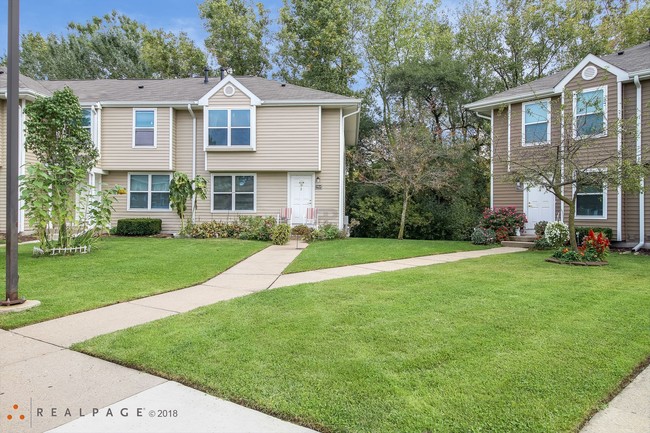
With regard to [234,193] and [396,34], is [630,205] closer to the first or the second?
[234,193]

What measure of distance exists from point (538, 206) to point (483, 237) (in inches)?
96.4

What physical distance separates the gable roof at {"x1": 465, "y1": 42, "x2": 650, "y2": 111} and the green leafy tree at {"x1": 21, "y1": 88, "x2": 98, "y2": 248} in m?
12.5

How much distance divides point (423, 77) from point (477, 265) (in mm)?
13510

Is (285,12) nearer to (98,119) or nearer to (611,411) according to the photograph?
(98,119)

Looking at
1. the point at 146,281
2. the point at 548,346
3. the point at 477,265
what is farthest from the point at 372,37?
the point at 548,346

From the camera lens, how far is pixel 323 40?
23.6m

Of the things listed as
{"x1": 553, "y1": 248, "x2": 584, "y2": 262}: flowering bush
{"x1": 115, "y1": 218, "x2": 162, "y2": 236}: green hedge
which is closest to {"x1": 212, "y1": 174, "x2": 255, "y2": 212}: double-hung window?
{"x1": 115, "y1": 218, "x2": 162, "y2": 236}: green hedge

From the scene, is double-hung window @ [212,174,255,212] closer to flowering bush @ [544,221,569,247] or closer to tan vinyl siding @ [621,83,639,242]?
flowering bush @ [544,221,569,247]

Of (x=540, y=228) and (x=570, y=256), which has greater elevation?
(x=540, y=228)

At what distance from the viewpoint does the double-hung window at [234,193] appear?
51.1ft

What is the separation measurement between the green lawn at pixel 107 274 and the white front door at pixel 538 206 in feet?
31.2

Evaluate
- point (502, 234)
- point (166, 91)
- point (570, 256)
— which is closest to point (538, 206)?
point (502, 234)

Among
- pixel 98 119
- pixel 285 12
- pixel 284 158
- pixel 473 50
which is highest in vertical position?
pixel 285 12

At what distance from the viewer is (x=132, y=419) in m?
2.38
